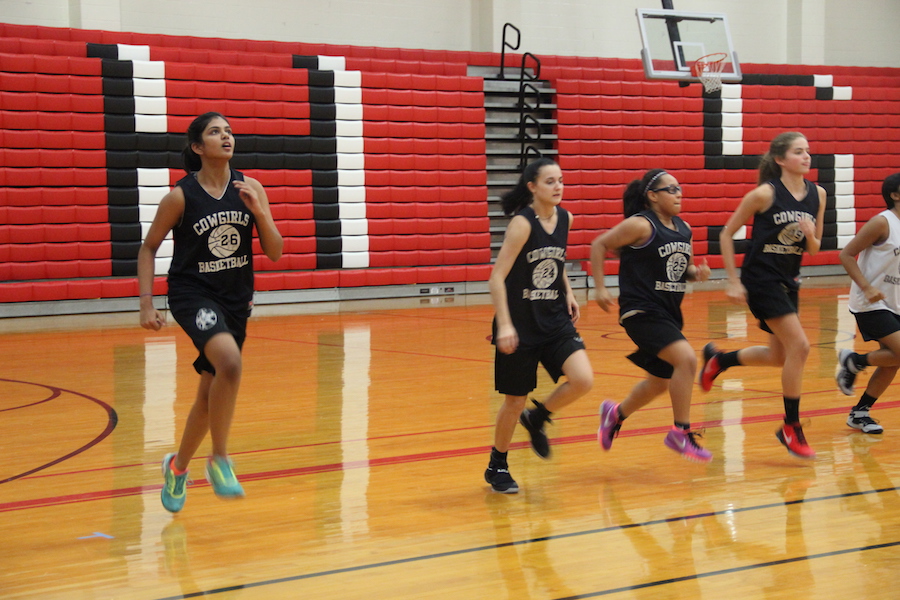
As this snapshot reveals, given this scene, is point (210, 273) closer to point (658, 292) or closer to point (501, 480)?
point (501, 480)

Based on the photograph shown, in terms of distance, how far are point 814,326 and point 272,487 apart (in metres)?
6.76

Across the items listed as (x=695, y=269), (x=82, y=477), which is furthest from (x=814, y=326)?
(x=82, y=477)

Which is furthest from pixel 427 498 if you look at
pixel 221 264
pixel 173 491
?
pixel 221 264

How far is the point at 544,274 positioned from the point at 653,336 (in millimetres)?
620

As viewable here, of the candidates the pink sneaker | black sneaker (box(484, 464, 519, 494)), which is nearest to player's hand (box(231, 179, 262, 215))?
black sneaker (box(484, 464, 519, 494))

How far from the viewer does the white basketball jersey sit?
15.5 ft

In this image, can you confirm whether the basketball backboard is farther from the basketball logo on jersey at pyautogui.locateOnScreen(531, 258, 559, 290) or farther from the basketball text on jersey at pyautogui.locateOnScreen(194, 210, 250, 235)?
the basketball text on jersey at pyautogui.locateOnScreen(194, 210, 250, 235)

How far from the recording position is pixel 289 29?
513 inches

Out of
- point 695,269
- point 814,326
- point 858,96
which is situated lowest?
point 814,326

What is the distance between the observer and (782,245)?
4.41m

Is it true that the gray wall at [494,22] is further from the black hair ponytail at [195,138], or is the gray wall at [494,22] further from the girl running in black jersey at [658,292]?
the girl running in black jersey at [658,292]

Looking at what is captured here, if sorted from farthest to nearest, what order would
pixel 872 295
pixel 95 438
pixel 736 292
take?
pixel 95 438 < pixel 872 295 < pixel 736 292

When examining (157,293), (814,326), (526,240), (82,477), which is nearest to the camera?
(526,240)

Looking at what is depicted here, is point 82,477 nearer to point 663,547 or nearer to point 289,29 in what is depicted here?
point 663,547
